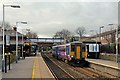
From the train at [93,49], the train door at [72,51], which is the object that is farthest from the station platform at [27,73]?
the train at [93,49]

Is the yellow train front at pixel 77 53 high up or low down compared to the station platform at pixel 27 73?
up

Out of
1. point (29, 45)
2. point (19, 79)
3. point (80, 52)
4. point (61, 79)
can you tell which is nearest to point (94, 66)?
point (80, 52)

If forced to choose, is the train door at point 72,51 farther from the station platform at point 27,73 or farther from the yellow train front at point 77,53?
the station platform at point 27,73

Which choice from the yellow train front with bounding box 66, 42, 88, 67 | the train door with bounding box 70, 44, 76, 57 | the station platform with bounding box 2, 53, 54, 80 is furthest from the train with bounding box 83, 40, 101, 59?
the station platform with bounding box 2, 53, 54, 80

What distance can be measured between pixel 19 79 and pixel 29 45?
57.6 meters

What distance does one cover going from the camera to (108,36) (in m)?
86.9

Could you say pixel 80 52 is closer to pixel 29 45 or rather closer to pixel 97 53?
pixel 97 53

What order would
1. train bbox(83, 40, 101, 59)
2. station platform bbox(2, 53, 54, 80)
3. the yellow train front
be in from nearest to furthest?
station platform bbox(2, 53, 54, 80)
the yellow train front
train bbox(83, 40, 101, 59)

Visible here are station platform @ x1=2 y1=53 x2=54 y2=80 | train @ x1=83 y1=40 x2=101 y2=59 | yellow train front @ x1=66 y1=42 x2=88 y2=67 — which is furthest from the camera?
train @ x1=83 y1=40 x2=101 y2=59

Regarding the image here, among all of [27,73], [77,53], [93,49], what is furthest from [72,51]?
[93,49]

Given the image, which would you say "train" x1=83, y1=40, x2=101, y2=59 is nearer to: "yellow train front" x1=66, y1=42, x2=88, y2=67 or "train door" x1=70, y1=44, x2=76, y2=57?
"yellow train front" x1=66, y1=42, x2=88, y2=67

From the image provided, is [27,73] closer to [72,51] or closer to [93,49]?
[72,51]

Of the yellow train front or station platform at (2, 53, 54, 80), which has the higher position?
the yellow train front

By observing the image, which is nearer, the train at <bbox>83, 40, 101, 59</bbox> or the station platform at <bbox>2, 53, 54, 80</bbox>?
the station platform at <bbox>2, 53, 54, 80</bbox>
